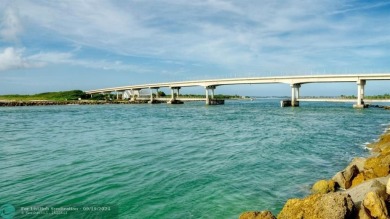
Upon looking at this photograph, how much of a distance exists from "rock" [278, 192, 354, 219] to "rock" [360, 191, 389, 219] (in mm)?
397

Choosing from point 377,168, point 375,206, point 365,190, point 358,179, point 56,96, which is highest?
point 56,96

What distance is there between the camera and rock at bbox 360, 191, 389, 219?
8805 mm

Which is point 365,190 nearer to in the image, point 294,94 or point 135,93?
point 294,94

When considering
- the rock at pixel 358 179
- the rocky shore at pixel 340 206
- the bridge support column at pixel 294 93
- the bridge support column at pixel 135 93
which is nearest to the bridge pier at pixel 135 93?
the bridge support column at pixel 135 93

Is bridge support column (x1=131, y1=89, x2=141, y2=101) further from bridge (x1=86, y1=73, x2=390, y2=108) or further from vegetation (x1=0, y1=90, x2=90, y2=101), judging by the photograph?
vegetation (x1=0, y1=90, x2=90, y2=101)

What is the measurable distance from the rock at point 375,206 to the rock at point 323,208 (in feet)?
1.30

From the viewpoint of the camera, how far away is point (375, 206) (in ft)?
29.4

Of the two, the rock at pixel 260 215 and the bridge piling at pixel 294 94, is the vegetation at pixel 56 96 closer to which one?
the bridge piling at pixel 294 94

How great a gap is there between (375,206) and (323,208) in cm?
134

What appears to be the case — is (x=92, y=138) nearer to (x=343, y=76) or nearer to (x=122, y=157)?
(x=122, y=157)

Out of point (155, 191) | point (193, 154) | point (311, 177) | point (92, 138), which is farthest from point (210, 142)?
point (155, 191)

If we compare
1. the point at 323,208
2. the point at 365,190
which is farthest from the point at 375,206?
the point at 365,190

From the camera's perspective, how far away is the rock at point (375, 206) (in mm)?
8805

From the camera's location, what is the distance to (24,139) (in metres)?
31.6
